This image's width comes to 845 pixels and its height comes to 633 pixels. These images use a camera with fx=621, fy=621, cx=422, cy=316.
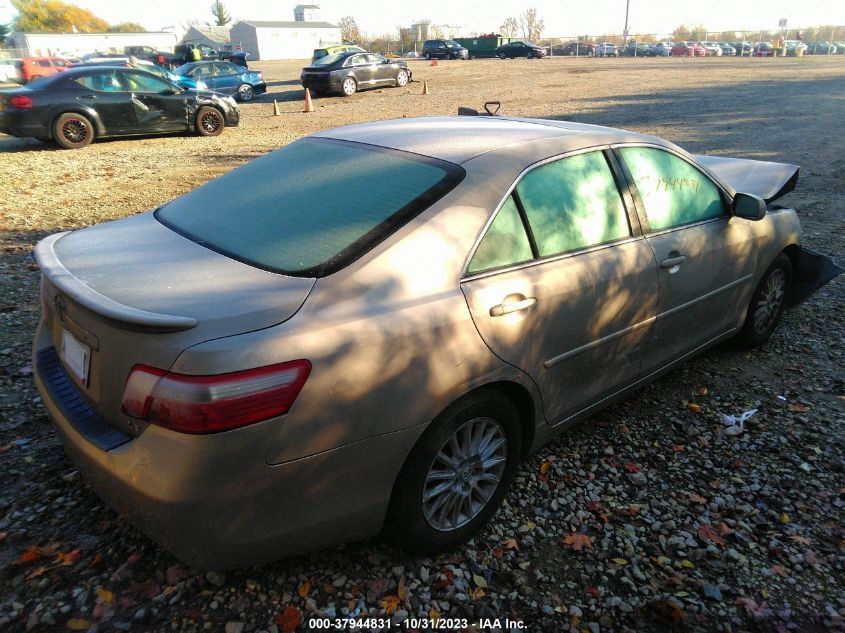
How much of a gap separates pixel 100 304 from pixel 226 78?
2375cm

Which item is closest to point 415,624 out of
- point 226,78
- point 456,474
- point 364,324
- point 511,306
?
point 456,474

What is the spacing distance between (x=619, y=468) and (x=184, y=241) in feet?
7.85

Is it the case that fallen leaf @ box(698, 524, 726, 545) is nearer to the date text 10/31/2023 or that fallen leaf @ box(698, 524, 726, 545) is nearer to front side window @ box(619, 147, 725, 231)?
the date text 10/31/2023

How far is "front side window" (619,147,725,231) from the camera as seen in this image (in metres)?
3.32

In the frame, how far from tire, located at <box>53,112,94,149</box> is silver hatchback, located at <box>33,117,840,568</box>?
11.1 m

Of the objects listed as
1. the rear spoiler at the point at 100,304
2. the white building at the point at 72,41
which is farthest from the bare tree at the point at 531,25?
the rear spoiler at the point at 100,304

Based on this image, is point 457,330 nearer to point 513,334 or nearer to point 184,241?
point 513,334

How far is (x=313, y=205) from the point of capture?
Result: 269 cm

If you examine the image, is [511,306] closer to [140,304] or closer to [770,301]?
[140,304]

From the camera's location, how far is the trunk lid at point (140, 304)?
196 cm

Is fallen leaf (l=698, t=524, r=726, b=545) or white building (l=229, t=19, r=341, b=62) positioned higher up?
white building (l=229, t=19, r=341, b=62)

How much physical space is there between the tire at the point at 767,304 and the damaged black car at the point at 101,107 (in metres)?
12.6

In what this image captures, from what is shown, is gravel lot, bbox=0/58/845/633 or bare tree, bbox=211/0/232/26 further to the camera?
bare tree, bbox=211/0/232/26

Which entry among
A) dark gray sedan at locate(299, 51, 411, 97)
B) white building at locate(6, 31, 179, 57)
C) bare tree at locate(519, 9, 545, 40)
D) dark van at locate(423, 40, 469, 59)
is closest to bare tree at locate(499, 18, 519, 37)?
bare tree at locate(519, 9, 545, 40)
